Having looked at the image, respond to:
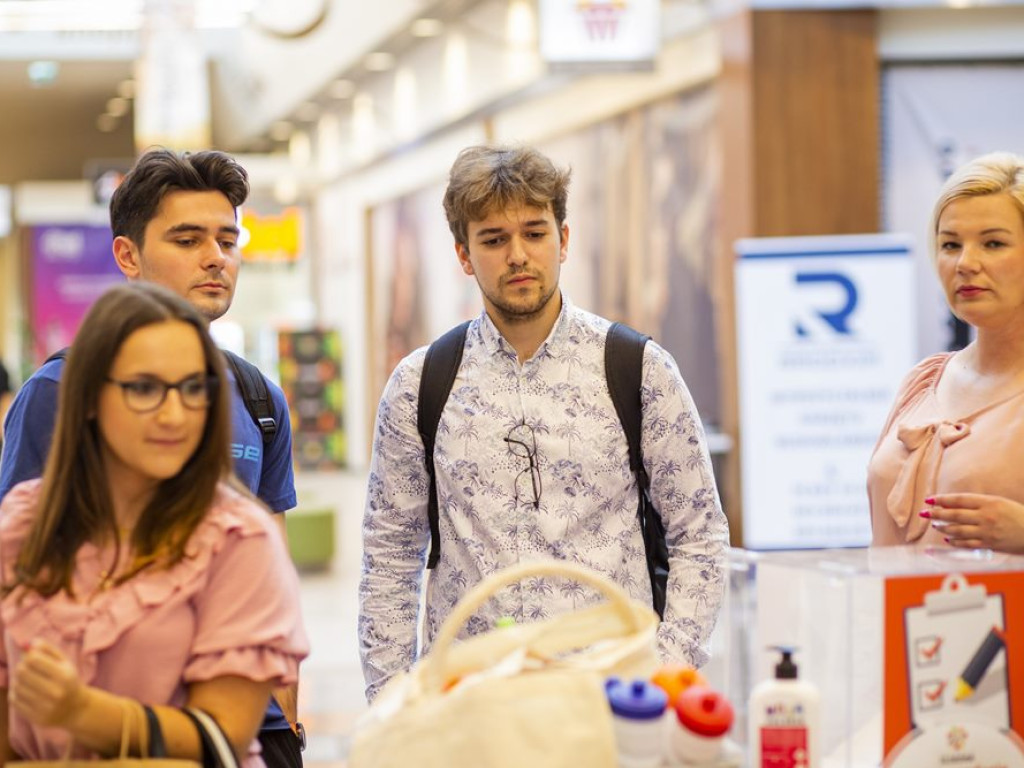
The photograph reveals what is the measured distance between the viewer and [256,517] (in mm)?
2088

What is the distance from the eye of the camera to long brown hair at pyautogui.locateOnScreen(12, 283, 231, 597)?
79.4 inches

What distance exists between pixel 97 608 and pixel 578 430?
1.05 meters

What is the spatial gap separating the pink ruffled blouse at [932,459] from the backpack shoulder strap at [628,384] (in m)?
0.47

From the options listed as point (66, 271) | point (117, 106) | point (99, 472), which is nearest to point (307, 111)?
point (66, 271)

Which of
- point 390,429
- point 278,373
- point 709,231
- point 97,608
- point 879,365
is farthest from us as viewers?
point 278,373

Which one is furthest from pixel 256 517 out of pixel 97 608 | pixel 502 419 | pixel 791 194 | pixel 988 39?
pixel 988 39

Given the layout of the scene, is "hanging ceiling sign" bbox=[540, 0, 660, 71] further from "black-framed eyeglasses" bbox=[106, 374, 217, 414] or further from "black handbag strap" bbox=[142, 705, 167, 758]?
"black handbag strap" bbox=[142, 705, 167, 758]

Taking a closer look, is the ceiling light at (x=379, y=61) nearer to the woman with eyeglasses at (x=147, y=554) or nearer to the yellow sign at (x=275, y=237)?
the yellow sign at (x=275, y=237)

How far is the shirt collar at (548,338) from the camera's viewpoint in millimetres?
2840

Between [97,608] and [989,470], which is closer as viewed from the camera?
[97,608]

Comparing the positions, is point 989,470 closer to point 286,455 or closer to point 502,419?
point 502,419

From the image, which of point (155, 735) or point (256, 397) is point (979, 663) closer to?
point (155, 735)

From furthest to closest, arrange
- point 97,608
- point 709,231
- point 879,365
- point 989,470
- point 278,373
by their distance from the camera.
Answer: point 278,373 → point 709,231 → point 879,365 → point 989,470 → point 97,608

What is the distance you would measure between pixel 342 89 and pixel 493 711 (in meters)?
16.8
